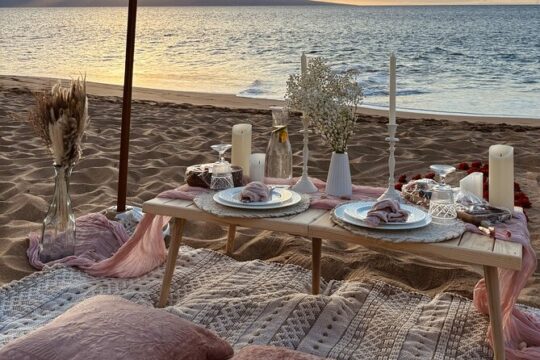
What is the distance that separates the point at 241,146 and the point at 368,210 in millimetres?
739

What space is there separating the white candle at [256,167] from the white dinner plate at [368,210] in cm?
51

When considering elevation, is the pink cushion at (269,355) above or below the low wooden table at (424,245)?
below

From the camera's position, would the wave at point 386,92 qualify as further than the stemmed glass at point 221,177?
Yes

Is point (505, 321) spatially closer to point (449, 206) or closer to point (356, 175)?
point (449, 206)

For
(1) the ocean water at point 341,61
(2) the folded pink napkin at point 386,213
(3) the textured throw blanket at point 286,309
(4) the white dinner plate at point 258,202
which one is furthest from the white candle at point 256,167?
(1) the ocean water at point 341,61

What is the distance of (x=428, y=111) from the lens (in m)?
9.68

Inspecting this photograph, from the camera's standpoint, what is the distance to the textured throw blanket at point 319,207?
85.2 inches

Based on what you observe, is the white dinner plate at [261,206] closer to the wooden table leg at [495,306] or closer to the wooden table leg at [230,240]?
the wooden table leg at [495,306]

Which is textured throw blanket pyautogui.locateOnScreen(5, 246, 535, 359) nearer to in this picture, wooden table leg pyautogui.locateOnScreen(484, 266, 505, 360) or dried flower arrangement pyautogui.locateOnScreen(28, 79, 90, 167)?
wooden table leg pyautogui.locateOnScreen(484, 266, 505, 360)

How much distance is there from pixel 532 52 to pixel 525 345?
21.0 meters

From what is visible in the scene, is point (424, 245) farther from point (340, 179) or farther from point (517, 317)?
point (517, 317)

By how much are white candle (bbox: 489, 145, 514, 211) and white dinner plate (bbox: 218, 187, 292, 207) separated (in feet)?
2.39

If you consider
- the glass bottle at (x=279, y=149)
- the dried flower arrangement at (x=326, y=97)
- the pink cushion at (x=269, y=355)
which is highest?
the dried flower arrangement at (x=326, y=97)

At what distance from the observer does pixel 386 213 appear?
2.09 metres
